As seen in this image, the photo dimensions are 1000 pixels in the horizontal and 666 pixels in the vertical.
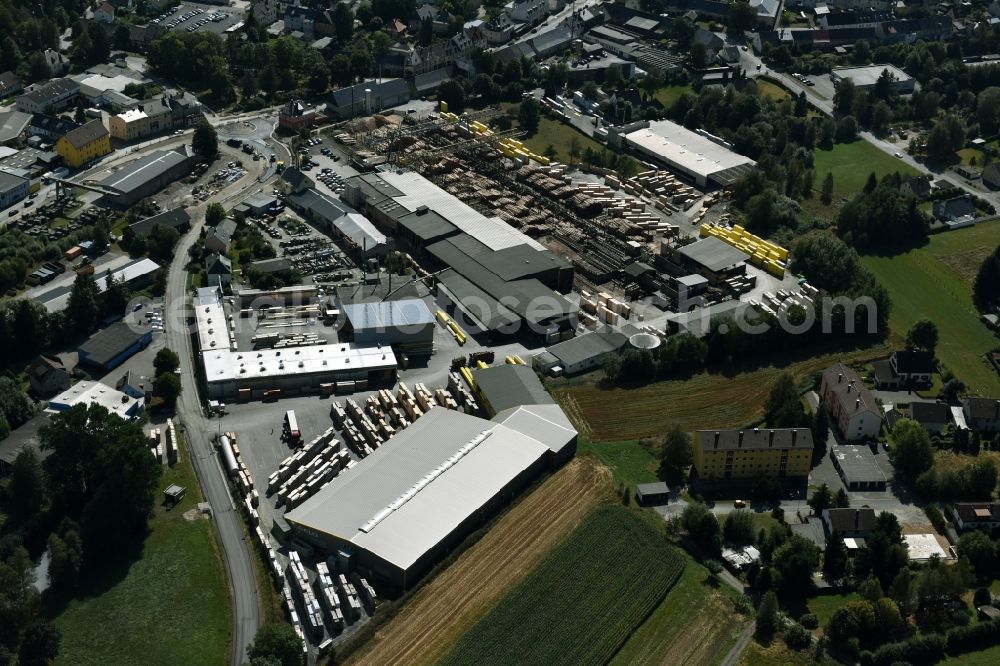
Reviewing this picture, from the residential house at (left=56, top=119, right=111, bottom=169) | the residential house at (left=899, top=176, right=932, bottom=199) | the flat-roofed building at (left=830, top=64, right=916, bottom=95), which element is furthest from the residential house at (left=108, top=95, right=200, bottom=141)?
the flat-roofed building at (left=830, top=64, right=916, bottom=95)

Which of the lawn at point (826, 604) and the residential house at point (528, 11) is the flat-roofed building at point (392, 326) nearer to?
the lawn at point (826, 604)

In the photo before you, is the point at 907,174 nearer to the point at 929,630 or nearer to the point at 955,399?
the point at 955,399

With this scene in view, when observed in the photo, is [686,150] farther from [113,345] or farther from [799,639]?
[799,639]

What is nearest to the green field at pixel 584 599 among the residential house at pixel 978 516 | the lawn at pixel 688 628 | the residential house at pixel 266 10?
the lawn at pixel 688 628

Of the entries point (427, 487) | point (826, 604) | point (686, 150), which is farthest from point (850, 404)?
point (686, 150)

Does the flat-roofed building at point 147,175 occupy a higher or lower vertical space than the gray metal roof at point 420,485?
lower

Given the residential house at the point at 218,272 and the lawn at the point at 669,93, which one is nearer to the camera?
the residential house at the point at 218,272

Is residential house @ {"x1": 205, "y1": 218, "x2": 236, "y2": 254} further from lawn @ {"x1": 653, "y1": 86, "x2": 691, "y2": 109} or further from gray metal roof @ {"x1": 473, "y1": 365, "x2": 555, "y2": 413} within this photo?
lawn @ {"x1": 653, "y1": 86, "x2": 691, "y2": 109}
